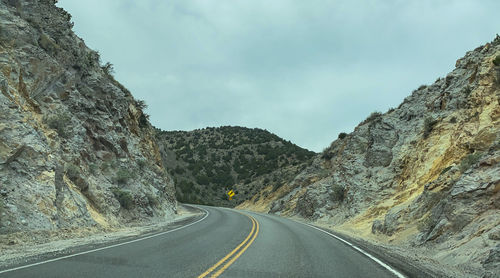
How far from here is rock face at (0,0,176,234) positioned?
12.4 metres

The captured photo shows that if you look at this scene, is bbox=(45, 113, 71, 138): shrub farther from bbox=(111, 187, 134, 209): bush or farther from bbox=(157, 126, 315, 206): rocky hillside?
bbox=(157, 126, 315, 206): rocky hillside

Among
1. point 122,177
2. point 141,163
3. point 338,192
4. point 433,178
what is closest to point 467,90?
point 433,178

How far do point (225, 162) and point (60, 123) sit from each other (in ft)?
217

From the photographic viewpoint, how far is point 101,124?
24297 mm

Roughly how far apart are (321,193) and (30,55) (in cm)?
2776

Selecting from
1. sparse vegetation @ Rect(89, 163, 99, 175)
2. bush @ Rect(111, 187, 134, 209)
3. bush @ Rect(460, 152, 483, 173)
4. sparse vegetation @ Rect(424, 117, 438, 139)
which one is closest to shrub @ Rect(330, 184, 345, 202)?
sparse vegetation @ Rect(424, 117, 438, 139)

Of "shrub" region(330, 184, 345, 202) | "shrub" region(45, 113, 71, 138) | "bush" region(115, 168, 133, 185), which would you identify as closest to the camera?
"shrub" region(45, 113, 71, 138)

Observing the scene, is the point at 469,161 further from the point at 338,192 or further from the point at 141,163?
the point at 141,163

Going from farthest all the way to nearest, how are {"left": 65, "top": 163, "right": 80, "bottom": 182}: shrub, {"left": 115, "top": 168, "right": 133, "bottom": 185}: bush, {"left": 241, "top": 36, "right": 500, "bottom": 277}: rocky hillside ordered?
{"left": 115, "top": 168, "right": 133, "bottom": 185}: bush, {"left": 65, "top": 163, "right": 80, "bottom": 182}: shrub, {"left": 241, "top": 36, "right": 500, "bottom": 277}: rocky hillside

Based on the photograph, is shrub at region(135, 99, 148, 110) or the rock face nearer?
the rock face

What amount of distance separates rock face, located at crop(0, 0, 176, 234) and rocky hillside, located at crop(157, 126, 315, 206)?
33602 millimetres

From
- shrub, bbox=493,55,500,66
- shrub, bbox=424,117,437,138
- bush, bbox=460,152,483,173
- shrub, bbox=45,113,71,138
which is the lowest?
bush, bbox=460,152,483,173

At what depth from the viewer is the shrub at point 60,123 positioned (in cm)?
1827

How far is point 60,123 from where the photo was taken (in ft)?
61.4
